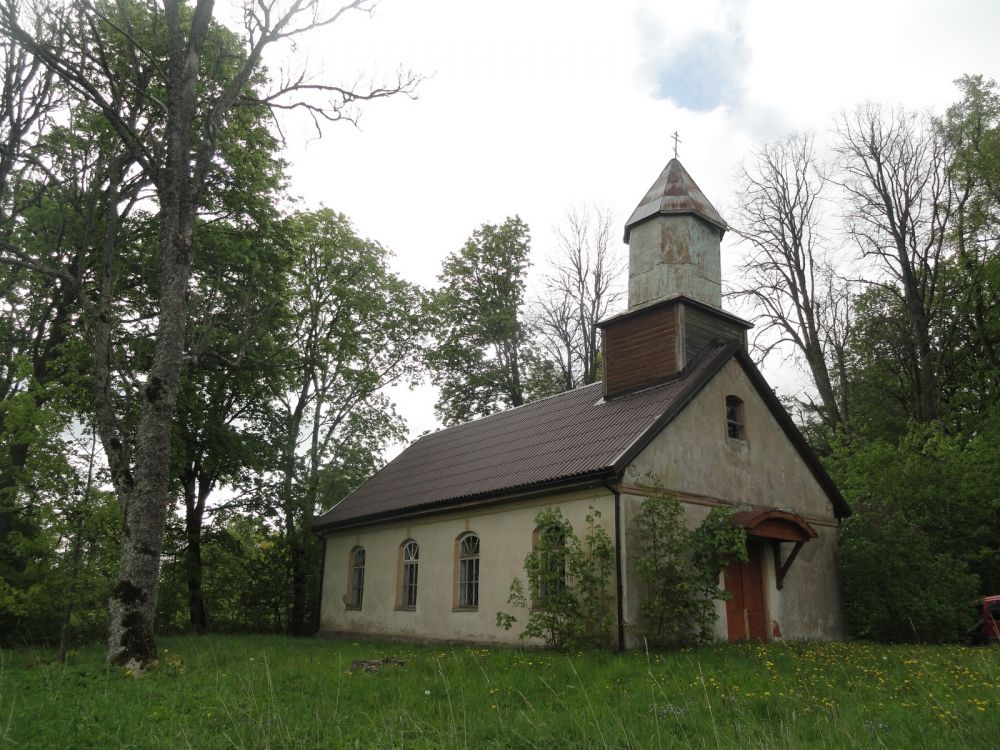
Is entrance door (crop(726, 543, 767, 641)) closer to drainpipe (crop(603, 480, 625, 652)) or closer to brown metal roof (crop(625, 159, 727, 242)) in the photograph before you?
drainpipe (crop(603, 480, 625, 652))

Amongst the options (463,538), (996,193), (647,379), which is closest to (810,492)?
(647,379)

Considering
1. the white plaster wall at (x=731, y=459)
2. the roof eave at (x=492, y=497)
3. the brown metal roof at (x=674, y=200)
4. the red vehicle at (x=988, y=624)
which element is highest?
the brown metal roof at (x=674, y=200)

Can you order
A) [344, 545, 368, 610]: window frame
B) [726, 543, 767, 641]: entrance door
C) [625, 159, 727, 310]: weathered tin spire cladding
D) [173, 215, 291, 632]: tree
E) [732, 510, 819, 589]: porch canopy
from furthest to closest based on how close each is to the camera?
[344, 545, 368, 610]: window frame, [173, 215, 291, 632]: tree, [625, 159, 727, 310]: weathered tin spire cladding, [726, 543, 767, 641]: entrance door, [732, 510, 819, 589]: porch canopy

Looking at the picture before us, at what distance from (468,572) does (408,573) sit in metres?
2.55

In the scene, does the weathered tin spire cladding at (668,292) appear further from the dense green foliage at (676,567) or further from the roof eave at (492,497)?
the dense green foliage at (676,567)

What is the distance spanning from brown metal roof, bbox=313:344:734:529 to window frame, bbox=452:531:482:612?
0.93 m

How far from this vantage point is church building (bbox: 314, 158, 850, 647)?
14.0m

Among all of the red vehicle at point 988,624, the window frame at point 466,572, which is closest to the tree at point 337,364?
the window frame at point 466,572

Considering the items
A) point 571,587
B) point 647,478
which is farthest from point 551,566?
point 647,478

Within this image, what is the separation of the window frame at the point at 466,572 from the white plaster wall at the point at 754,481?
13.7 ft

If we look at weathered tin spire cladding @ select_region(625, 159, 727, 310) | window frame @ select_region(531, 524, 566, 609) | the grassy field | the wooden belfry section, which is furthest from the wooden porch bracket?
weathered tin spire cladding @ select_region(625, 159, 727, 310)

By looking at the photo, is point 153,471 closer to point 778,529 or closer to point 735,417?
point 778,529

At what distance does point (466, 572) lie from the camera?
1608 centimetres

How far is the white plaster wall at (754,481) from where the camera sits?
46.8ft
